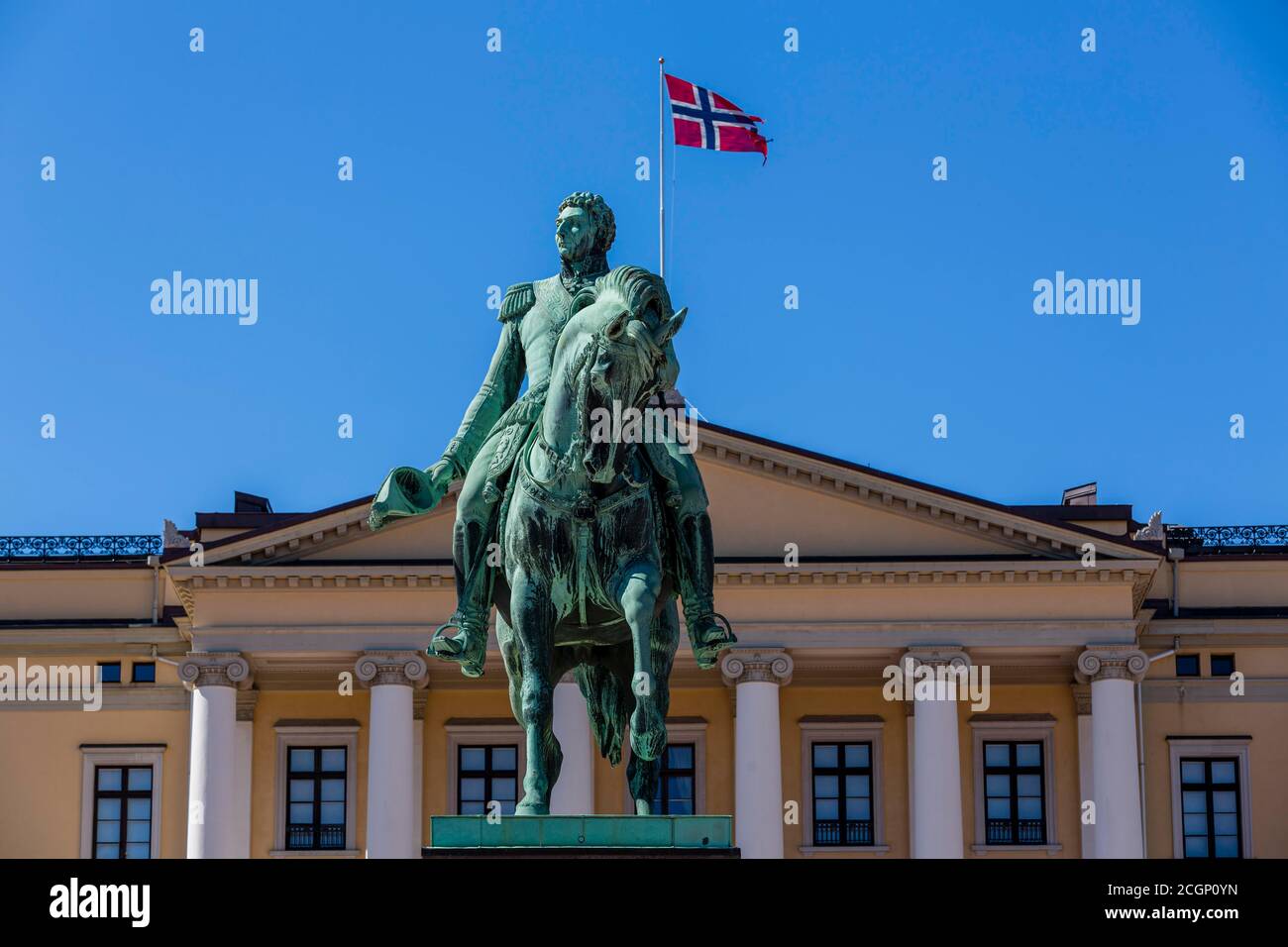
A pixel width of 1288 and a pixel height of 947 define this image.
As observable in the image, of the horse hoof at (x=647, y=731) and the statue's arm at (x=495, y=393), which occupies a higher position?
A: the statue's arm at (x=495, y=393)

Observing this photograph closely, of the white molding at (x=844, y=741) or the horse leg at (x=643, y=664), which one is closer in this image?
the horse leg at (x=643, y=664)

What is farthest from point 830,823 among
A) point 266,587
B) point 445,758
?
point 266,587

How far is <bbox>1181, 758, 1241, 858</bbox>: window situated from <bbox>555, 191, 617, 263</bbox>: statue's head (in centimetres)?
4584

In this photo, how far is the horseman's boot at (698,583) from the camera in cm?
1587

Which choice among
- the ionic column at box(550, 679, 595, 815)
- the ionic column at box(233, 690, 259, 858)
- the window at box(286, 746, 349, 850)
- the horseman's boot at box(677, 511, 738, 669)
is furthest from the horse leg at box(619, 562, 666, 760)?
the window at box(286, 746, 349, 850)

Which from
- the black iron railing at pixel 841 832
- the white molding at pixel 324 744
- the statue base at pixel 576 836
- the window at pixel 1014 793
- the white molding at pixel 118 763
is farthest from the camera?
the white molding at pixel 118 763

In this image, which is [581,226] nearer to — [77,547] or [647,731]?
[647,731]

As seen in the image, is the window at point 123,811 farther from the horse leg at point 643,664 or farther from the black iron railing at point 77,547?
the horse leg at point 643,664

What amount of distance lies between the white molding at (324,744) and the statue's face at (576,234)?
44.4m

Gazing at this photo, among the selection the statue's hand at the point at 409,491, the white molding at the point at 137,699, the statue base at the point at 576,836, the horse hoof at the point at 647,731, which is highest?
the white molding at the point at 137,699

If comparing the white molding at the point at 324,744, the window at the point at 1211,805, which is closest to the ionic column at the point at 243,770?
the white molding at the point at 324,744

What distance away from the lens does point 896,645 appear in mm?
58625

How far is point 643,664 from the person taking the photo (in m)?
→ 15.4
